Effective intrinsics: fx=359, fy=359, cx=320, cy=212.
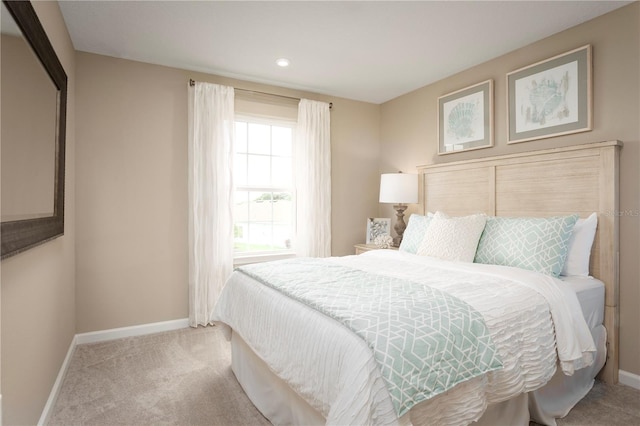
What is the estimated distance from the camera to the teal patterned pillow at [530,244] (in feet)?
7.59

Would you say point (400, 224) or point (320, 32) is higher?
point (320, 32)

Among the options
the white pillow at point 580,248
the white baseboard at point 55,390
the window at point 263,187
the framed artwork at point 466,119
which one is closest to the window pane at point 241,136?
the window at point 263,187

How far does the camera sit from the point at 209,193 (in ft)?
11.8

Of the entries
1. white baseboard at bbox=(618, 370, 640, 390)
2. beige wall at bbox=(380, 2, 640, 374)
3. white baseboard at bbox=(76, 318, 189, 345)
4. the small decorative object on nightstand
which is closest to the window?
white baseboard at bbox=(76, 318, 189, 345)

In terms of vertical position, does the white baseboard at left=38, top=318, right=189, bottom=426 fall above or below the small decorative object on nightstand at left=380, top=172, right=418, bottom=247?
below

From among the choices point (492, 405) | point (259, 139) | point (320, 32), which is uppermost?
point (320, 32)

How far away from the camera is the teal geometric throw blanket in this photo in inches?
50.7

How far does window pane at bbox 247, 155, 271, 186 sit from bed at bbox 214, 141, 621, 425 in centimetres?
161

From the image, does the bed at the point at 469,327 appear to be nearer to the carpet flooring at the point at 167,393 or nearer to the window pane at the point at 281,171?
the carpet flooring at the point at 167,393

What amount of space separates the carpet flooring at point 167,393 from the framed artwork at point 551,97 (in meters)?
1.91

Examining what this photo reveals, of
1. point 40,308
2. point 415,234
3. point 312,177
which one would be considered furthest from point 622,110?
point 40,308

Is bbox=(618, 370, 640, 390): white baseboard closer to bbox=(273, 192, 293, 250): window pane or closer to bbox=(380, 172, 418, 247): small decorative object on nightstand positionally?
bbox=(380, 172, 418, 247): small decorative object on nightstand

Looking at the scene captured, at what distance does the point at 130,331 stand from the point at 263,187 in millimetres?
1936

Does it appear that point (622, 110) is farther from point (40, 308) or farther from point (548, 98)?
point (40, 308)
